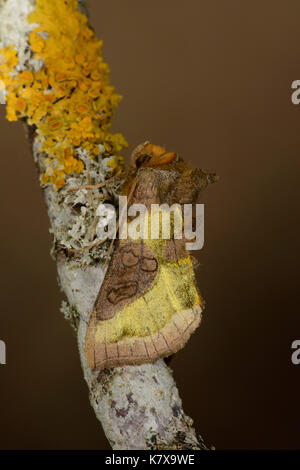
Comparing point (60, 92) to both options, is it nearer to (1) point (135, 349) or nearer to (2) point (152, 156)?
(2) point (152, 156)

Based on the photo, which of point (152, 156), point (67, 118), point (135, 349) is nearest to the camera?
point (135, 349)

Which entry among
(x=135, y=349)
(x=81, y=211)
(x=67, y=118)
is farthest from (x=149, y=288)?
(x=67, y=118)

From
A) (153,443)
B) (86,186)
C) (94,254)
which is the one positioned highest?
(86,186)

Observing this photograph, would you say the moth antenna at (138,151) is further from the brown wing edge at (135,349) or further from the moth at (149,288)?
the brown wing edge at (135,349)

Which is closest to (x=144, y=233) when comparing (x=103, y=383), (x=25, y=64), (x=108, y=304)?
(x=108, y=304)

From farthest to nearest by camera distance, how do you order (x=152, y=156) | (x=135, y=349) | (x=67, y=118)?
(x=67, y=118)
(x=152, y=156)
(x=135, y=349)

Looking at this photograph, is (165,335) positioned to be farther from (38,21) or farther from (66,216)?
(38,21)

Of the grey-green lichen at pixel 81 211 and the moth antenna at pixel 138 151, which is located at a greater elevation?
the moth antenna at pixel 138 151

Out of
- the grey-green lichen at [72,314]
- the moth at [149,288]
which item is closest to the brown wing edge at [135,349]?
the moth at [149,288]
